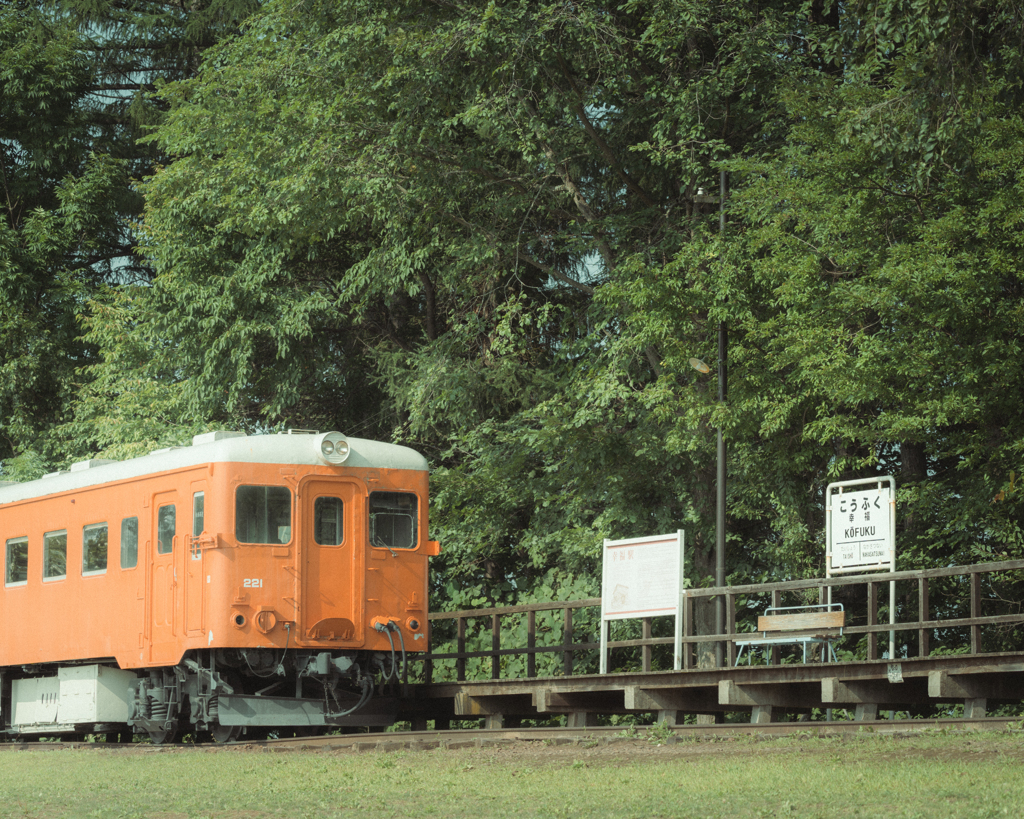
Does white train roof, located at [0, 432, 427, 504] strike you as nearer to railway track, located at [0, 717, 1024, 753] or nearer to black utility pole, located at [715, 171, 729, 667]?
railway track, located at [0, 717, 1024, 753]

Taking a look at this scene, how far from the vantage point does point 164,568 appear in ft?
54.7

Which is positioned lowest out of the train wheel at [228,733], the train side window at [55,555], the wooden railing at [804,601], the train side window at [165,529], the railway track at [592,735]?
Answer: the train wheel at [228,733]

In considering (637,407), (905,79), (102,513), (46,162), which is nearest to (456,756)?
(102,513)

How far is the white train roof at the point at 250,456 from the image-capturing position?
16203 millimetres

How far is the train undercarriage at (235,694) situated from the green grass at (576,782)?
2176mm

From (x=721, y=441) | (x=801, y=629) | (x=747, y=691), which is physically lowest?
(x=747, y=691)

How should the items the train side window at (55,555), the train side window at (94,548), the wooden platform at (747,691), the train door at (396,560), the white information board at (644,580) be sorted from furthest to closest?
the train side window at (55,555) < the train side window at (94,548) < the train door at (396,560) < the white information board at (644,580) < the wooden platform at (747,691)

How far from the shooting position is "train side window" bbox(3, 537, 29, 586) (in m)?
19.7

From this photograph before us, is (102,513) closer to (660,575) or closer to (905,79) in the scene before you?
(660,575)

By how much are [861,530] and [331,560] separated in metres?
6.06

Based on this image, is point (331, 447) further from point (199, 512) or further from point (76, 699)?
point (76, 699)

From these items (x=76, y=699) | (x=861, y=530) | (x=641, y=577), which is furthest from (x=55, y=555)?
(x=861, y=530)

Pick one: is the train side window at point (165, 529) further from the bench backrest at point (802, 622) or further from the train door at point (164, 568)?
the bench backrest at point (802, 622)

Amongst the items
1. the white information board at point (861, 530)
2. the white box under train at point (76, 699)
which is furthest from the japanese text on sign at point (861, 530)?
the white box under train at point (76, 699)
